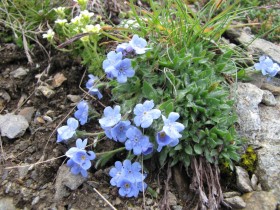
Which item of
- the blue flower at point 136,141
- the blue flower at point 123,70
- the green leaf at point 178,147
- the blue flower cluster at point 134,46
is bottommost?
the green leaf at point 178,147

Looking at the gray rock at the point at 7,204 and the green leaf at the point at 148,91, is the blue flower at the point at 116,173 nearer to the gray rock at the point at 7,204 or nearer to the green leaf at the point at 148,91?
the green leaf at the point at 148,91

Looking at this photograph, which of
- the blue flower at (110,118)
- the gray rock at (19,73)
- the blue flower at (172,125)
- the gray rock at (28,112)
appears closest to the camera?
the blue flower at (172,125)

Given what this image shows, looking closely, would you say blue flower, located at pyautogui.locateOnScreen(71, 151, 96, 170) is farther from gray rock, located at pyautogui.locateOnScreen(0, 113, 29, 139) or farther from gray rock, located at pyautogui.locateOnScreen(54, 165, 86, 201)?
gray rock, located at pyautogui.locateOnScreen(0, 113, 29, 139)

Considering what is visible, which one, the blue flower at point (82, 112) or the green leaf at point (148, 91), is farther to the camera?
the blue flower at point (82, 112)

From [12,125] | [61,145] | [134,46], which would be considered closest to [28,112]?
[12,125]

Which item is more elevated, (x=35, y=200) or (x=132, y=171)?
(x=132, y=171)

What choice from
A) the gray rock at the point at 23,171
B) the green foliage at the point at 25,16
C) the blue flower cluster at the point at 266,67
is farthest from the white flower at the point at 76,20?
the blue flower cluster at the point at 266,67

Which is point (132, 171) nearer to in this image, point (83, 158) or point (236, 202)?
point (83, 158)

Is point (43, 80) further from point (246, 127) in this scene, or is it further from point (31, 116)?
point (246, 127)
